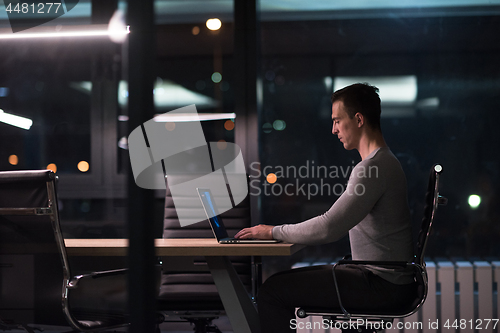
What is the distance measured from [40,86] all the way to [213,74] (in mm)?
1430

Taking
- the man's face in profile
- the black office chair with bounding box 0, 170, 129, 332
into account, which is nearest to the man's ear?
the man's face in profile

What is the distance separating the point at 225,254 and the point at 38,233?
727mm

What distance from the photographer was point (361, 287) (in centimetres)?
187

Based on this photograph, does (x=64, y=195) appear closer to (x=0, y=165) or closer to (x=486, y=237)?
(x=0, y=165)

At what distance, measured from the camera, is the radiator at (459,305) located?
307 cm

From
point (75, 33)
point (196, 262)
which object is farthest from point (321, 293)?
point (75, 33)

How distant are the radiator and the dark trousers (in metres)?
1.23

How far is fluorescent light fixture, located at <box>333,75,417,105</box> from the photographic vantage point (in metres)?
3.65

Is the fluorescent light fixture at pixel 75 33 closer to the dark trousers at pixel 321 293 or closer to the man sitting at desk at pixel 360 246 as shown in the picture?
the man sitting at desk at pixel 360 246

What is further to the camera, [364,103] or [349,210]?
[364,103]

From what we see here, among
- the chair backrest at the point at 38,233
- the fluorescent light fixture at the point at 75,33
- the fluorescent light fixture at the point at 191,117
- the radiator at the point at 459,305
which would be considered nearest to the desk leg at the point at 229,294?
the chair backrest at the point at 38,233

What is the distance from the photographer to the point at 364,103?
2.09 m

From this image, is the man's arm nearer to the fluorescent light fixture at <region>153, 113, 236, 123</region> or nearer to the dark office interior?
the dark office interior

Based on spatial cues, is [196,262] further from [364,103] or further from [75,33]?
[75,33]
